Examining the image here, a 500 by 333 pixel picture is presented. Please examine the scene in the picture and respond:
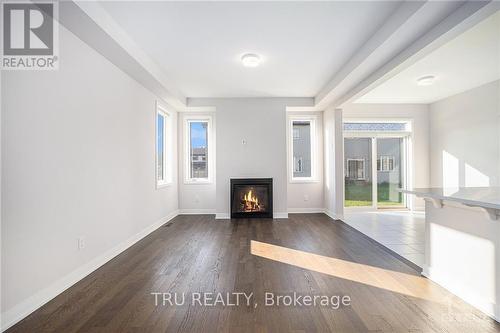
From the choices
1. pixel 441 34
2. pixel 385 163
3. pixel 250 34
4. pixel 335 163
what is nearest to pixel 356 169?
pixel 385 163

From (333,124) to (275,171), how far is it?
1.60 m

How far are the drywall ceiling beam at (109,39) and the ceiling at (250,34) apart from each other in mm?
90

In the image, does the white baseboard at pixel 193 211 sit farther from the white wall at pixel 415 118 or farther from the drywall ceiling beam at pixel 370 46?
the white wall at pixel 415 118

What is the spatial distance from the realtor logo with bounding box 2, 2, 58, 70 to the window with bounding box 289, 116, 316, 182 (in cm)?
461

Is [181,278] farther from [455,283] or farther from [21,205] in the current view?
[455,283]

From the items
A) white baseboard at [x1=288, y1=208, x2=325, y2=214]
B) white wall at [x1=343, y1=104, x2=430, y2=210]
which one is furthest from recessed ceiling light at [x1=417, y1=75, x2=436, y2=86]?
white baseboard at [x1=288, y1=208, x2=325, y2=214]

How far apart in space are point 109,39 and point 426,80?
4.87m

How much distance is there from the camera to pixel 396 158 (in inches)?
230

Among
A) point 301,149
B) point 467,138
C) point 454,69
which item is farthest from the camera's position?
point 301,149

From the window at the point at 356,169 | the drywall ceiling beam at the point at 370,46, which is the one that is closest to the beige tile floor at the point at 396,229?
the window at the point at 356,169

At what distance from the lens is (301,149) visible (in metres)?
5.73

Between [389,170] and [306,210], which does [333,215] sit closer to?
[306,210]

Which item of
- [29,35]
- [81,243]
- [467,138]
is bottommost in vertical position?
[81,243]

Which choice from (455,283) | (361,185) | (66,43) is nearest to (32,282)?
(66,43)
